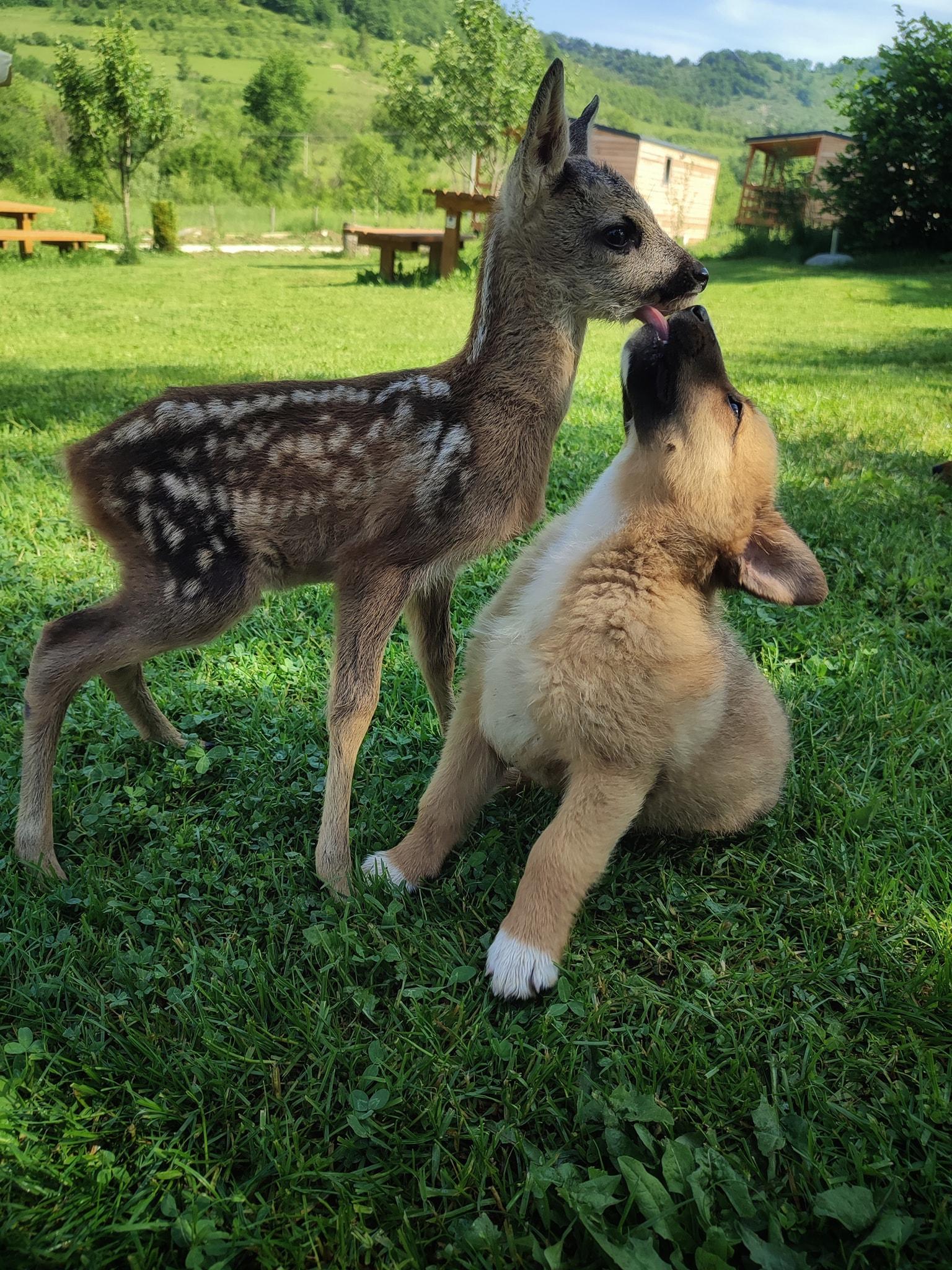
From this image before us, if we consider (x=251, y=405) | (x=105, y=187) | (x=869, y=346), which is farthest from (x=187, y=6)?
(x=251, y=405)

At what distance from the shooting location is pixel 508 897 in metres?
2.66

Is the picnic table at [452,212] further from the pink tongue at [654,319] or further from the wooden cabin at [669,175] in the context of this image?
the wooden cabin at [669,175]

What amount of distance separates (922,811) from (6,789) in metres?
3.05

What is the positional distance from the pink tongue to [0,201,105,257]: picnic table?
22751 millimetres

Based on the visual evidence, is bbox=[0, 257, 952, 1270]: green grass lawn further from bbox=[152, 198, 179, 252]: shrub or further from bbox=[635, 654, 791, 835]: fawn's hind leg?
bbox=[152, 198, 179, 252]: shrub

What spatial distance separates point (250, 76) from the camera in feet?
209

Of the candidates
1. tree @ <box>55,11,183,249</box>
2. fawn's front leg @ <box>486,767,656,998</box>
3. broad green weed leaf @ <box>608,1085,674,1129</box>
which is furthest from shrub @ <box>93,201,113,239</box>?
broad green weed leaf @ <box>608,1085,674,1129</box>

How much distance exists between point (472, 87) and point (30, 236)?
16.1 metres

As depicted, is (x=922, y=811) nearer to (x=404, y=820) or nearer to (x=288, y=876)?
(x=404, y=820)

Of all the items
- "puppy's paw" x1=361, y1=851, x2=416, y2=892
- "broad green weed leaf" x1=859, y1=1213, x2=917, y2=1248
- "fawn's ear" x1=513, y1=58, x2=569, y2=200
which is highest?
"fawn's ear" x1=513, y1=58, x2=569, y2=200

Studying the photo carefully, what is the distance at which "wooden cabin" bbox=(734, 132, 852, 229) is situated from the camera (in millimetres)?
30312

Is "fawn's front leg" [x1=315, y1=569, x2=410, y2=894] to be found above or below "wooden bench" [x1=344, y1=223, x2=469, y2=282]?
below

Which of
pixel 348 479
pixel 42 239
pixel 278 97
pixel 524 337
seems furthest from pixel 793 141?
pixel 348 479

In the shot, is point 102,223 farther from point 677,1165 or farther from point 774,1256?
point 774,1256
